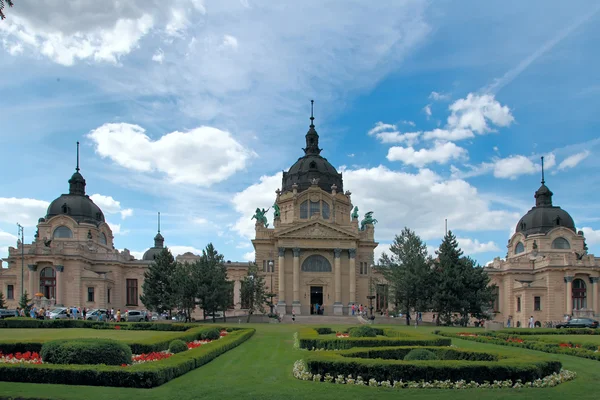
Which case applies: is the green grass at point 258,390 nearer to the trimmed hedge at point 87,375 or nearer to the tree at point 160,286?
the trimmed hedge at point 87,375

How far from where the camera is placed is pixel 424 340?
31938 millimetres

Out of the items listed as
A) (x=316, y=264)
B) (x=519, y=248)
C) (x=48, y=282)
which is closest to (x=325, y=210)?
(x=316, y=264)

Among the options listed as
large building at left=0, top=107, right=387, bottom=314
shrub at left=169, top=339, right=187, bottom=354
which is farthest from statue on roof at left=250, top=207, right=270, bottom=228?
shrub at left=169, top=339, right=187, bottom=354

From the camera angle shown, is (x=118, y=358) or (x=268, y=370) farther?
(x=268, y=370)

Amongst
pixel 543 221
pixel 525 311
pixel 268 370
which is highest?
pixel 543 221

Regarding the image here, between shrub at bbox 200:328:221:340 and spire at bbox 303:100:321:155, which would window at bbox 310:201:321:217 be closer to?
spire at bbox 303:100:321:155

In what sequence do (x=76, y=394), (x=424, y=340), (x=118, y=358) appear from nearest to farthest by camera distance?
(x=76, y=394) < (x=118, y=358) < (x=424, y=340)

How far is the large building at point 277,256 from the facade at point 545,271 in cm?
1933

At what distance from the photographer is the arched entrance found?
267 ft

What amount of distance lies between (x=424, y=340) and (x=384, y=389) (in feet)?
45.2

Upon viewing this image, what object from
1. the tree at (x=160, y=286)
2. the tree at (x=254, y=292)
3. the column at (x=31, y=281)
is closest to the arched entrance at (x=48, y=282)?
the column at (x=31, y=281)

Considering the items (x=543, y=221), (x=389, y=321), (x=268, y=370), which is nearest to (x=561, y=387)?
(x=268, y=370)

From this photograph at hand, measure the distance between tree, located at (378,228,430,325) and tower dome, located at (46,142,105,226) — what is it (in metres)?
46.6

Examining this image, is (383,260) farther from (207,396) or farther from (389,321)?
(207,396)
